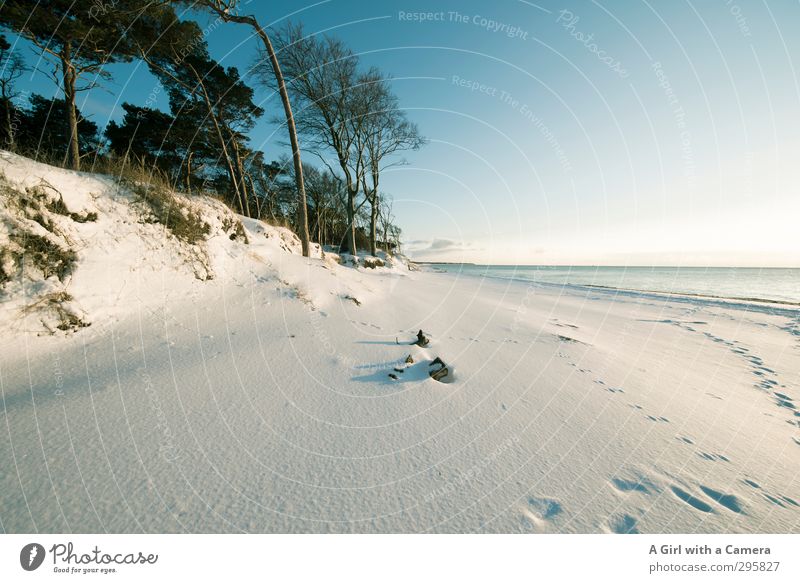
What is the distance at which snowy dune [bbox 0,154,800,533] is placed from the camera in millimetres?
1776

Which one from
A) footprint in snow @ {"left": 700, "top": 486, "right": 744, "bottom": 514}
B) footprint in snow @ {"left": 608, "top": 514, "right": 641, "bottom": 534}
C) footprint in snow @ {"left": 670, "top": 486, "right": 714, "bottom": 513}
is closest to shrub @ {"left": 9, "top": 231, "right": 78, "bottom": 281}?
footprint in snow @ {"left": 608, "top": 514, "right": 641, "bottom": 534}

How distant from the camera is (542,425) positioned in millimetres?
2785

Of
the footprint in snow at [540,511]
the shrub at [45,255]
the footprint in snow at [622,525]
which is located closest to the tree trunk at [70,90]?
the shrub at [45,255]

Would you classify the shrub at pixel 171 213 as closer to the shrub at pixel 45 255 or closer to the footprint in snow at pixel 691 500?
the shrub at pixel 45 255

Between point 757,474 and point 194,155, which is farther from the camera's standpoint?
point 194,155

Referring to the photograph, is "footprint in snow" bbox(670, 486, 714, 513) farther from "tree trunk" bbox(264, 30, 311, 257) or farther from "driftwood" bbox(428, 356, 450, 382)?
"tree trunk" bbox(264, 30, 311, 257)

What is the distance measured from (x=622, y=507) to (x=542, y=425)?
89 cm

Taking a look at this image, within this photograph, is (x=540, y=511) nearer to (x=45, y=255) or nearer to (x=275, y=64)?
(x=45, y=255)

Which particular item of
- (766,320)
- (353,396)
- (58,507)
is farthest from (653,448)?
(766,320)

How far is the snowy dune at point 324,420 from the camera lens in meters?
1.78

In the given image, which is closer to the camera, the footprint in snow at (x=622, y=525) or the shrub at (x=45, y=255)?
the footprint in snow at (x=622, y=525)

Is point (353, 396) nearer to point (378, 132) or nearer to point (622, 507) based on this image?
point (622, 507)

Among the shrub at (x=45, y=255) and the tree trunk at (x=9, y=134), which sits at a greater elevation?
the tree trunk at (x=9, y=134)

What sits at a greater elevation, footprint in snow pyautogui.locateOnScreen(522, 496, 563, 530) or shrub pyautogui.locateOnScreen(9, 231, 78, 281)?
shrub pyautogui.locateOnScreen(9, 231, 78, 281)
